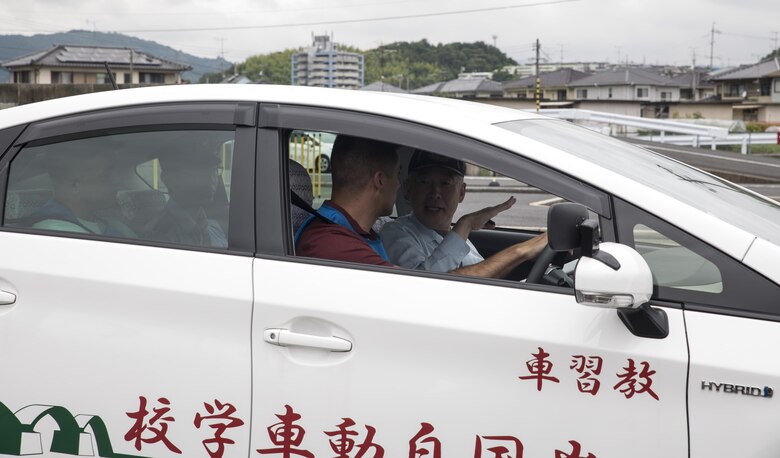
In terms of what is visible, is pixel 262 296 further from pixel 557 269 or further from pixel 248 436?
pixel 557 269

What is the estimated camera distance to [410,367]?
204cm

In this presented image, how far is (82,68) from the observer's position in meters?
85.8

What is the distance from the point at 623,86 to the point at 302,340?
9594 centimetres

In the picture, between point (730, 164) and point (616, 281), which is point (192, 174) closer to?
point (616, 281)

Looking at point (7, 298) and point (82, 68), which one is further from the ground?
point (82, 68)

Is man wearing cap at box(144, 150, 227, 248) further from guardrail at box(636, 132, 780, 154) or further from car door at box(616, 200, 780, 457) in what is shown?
guardrail at box(636, 132, 780, 154)

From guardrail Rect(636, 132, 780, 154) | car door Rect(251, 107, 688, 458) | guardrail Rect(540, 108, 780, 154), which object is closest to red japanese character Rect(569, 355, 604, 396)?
car door Rect(251, 107, 688, 458)

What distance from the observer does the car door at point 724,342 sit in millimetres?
1829

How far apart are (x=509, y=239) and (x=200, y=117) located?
1637 mm

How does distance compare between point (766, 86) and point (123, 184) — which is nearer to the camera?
point (123, 184)

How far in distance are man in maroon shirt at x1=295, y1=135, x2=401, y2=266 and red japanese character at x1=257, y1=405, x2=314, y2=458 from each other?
0.53m

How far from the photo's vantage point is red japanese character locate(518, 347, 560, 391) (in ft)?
6.46

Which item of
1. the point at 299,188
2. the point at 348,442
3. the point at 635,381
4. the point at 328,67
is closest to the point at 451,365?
the point at 348,442

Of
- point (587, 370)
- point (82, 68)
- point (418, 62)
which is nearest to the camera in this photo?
point (587, 370)
